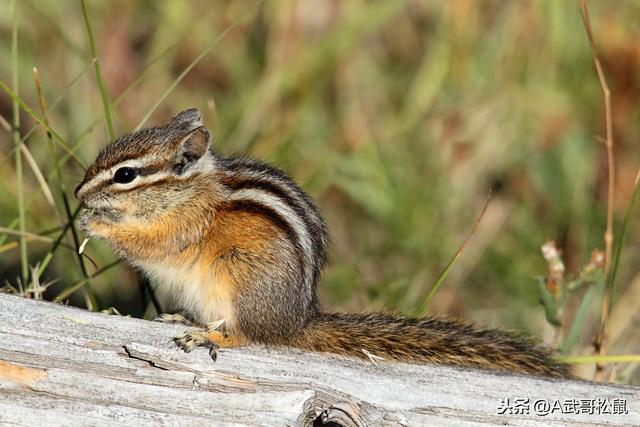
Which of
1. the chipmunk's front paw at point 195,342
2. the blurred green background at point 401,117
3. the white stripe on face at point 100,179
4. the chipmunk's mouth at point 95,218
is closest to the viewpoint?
the chipmunk's front paw at point 195,342

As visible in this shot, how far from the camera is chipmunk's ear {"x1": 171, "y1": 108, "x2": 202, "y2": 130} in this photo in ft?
12.3

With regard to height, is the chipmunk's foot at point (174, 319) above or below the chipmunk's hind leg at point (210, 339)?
above

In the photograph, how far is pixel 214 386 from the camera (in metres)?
3.06

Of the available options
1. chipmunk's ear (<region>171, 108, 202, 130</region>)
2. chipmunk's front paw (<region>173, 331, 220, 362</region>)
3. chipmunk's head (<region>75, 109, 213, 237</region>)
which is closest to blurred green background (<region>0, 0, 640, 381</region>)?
chipmunk's ear (<region>171, 108, 202, 130</region>)

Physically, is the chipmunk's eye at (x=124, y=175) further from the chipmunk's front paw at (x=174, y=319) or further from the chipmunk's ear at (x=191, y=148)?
the chipmunk's front paw at (x=174, y=319)

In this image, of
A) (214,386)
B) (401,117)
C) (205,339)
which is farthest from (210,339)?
(401,117)

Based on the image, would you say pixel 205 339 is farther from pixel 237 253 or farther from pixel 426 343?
pixel 426 343

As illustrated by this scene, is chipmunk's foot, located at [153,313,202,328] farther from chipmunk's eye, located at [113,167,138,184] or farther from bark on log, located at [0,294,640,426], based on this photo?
chipmunk's eye, located at [113,167,138,184]

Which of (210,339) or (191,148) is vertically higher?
(191,148)

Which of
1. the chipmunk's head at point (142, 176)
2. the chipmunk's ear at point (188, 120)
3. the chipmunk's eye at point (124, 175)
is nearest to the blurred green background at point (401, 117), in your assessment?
the chipmunk's ear at point (188, 120)

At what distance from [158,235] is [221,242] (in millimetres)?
259

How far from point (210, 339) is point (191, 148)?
74cm

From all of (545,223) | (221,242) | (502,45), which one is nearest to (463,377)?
(221,242)

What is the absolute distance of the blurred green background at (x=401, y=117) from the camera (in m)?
5.34
